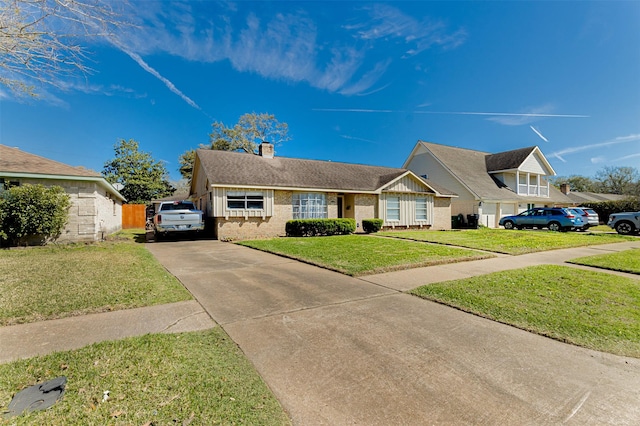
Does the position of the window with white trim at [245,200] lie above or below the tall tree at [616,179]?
below

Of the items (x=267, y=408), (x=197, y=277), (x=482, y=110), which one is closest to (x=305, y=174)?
(x=197, y=277)

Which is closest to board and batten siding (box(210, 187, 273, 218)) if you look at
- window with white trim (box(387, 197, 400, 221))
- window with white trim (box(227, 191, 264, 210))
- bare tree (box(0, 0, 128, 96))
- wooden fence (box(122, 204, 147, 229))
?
A: window with white trim (box(227, 191, 264, 210))

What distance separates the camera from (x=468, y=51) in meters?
13.7

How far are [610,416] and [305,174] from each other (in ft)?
56.0

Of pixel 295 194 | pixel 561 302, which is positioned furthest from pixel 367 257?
pixel 295 194

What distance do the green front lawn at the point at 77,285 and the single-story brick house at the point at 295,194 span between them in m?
6.46

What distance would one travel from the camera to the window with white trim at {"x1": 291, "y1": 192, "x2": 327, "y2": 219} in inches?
667

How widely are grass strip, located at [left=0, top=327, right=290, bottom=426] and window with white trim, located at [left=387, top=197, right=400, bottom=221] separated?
17089 mm

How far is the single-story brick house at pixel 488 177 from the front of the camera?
23.2 metres

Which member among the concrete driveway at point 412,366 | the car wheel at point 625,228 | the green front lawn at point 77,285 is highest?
the car wheel at point 625,228

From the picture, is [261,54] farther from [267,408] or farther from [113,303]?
[267,408]

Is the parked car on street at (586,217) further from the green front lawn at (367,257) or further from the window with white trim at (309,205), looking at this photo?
the window with white trim at (309,205)

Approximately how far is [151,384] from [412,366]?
2367 mm

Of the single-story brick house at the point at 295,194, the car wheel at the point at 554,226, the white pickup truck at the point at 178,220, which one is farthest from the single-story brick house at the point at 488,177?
the white pickup truck at the point at 178,220
